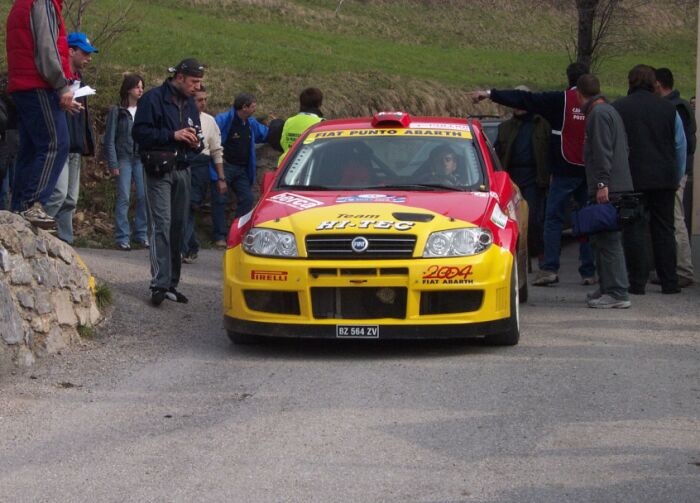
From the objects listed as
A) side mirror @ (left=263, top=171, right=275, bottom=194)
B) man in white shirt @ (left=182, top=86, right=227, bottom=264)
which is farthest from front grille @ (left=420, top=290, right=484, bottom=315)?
man in white shirt @ (left=182, top=86, right=227, bottom=264)

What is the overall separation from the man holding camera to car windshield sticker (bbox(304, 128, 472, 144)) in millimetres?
1043

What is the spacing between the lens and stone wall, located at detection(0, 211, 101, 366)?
8117 millimetres

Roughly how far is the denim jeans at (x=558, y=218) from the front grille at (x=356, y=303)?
452 centimetres

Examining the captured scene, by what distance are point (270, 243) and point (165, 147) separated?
2035 mm

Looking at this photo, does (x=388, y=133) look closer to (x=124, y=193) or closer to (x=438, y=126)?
(x=438, y=126)

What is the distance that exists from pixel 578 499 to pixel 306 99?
826 centimetres

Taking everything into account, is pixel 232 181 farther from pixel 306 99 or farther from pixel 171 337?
pixel 171 337

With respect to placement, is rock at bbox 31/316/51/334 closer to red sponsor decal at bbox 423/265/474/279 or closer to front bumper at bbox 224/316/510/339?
front bumper at bbox 224/316/510/339

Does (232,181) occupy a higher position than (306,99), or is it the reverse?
(306,99)

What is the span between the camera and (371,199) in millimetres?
9109

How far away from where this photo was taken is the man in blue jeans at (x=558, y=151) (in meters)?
12.2

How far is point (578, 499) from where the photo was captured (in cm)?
522

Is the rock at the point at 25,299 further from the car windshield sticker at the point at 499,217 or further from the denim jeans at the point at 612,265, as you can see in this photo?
the denim jeans at the point at 612,265

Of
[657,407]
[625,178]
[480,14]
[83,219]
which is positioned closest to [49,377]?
[657,407]
